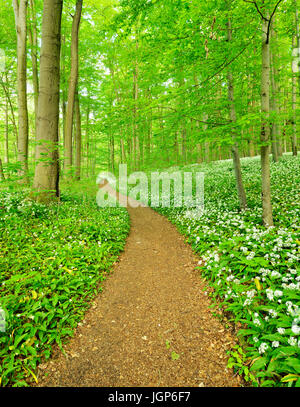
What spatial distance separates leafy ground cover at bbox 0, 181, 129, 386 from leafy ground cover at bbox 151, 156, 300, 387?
8.41 feet

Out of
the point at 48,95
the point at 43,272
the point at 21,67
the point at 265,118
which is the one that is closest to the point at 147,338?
the point at 43,272

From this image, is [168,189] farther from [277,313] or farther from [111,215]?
[277,313]

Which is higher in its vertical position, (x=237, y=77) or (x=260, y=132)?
(x=237, y=77)

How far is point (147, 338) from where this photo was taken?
9.51ft

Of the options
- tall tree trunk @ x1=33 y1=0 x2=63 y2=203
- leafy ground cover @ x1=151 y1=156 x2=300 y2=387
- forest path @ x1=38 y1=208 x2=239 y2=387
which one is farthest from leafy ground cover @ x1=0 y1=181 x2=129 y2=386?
leafy ground cover @ x1=151 y1=156 x2=300 y2=387

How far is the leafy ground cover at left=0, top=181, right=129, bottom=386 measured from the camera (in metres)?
2.49

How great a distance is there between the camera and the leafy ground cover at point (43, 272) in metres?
2.49

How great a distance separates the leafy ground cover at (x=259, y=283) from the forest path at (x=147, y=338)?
1.12 feet

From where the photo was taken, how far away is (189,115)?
5359 millimetres

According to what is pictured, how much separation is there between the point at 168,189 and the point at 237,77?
8284 mm

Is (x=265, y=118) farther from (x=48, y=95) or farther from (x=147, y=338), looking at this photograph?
(x=48, y=95)

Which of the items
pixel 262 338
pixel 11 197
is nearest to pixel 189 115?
pixel 262 338

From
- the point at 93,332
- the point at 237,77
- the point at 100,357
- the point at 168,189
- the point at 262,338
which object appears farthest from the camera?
the point at 168,189

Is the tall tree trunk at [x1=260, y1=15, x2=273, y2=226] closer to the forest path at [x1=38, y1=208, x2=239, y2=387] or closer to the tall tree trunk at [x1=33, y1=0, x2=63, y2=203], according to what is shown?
the forest path at [x1=38, y1=208, x2=239, y2=387]
